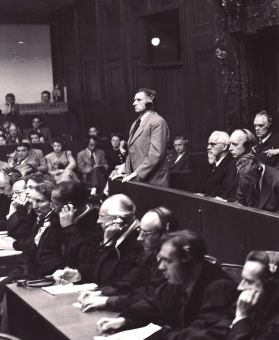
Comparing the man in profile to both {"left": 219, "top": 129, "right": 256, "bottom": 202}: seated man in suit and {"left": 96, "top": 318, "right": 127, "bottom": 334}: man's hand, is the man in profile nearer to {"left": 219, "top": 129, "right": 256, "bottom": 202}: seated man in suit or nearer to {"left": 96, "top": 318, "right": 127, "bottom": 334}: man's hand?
{"left": 219, "top": 129, "right": 256, "bottom": 202}: seated man in suit

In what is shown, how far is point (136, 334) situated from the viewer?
9.83 feet

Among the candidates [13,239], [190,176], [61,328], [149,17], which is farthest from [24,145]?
[61,328]

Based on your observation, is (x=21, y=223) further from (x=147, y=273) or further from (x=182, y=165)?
(x=182, y=165)

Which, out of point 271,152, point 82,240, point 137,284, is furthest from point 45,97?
point 137,284

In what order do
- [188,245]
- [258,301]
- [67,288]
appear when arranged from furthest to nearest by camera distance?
1. [67,288]
2. [188,245]
3. [258,301]

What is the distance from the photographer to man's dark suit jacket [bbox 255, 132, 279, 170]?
6.09 metres

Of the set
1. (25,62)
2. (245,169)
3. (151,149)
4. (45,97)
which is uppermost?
(25,62)

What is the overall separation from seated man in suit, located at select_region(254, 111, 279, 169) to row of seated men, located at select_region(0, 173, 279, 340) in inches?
88.1

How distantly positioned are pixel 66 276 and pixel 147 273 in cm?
67

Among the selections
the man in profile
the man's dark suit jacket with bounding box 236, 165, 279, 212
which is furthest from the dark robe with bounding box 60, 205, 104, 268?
the man in profile

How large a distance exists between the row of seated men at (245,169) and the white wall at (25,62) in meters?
9.95

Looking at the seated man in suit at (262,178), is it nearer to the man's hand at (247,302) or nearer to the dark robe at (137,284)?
the dark robe at (137,284)

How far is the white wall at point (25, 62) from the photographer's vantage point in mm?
15266

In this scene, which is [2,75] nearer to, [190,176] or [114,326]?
[190,176]
